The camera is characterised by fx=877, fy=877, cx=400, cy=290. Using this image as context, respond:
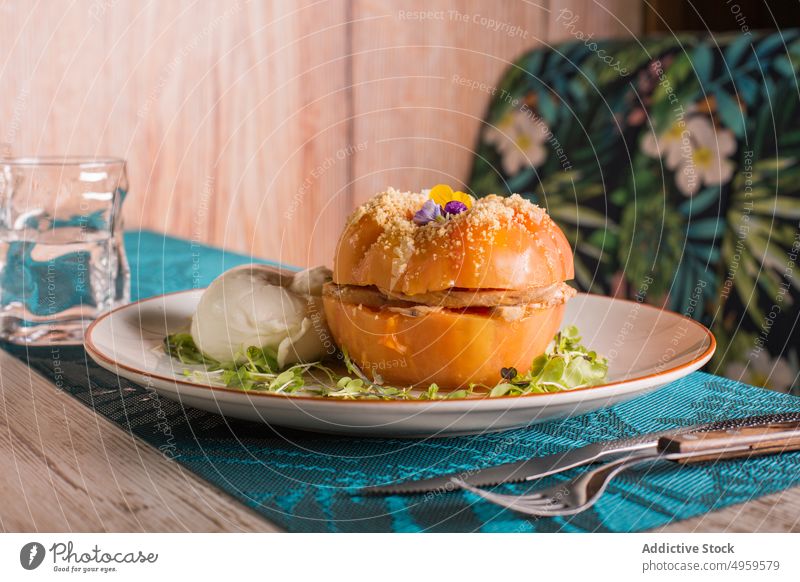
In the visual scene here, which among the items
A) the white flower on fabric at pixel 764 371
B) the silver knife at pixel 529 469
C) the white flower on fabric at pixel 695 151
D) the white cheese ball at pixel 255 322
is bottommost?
the white flower on fabric at pixel 764 371

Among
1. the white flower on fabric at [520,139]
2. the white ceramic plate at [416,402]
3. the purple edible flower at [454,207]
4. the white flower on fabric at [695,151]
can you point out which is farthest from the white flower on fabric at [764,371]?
the purple edible flower at [454,207]

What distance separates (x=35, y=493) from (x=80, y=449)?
82 mm

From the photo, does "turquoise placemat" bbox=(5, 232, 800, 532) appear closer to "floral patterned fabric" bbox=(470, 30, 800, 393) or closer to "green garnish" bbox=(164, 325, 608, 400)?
"green garnish" bbox=(164, 325, 608, 400)

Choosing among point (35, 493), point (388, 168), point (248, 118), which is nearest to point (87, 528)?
point (35, 493)

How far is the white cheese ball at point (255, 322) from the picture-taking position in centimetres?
86

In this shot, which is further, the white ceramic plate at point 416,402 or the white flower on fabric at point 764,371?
the white flower on fabric at point 764,371

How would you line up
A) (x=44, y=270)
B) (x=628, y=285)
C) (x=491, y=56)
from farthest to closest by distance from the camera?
(x=491, y=56) < (x=628, y=285) < (x=44, y=270)

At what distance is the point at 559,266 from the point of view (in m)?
0.80

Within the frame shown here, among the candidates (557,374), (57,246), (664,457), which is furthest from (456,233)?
(57,246)

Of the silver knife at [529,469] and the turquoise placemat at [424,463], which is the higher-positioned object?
the silver knife at [529,469]

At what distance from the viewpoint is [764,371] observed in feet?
5.48
